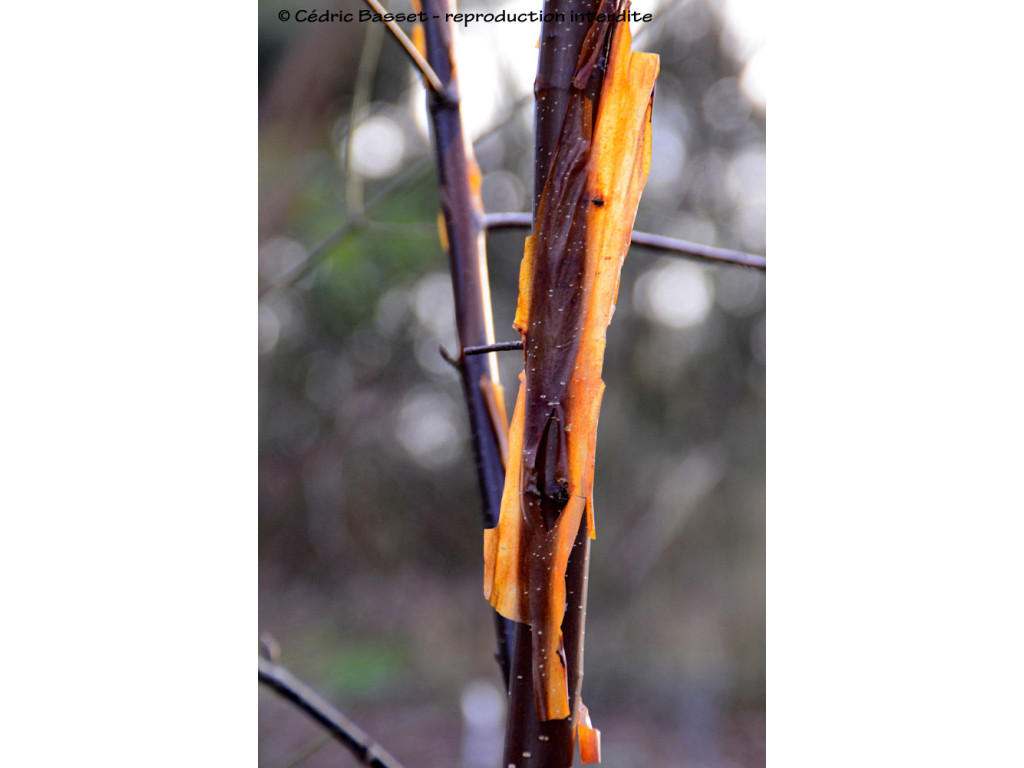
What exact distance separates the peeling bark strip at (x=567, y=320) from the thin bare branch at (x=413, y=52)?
114mm

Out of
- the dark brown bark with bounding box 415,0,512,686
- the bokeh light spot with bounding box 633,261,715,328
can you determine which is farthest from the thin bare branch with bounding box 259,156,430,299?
the bokeh light spot with bounding box 633,261,715,328

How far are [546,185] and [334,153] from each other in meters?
1.25

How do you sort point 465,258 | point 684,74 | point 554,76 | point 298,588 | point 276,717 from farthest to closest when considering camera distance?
point 276,717 < point 298,588 < point 684,74 < point 465,258 < point 554,76

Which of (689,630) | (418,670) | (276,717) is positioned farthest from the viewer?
(418,670)

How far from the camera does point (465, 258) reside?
44 centimetres

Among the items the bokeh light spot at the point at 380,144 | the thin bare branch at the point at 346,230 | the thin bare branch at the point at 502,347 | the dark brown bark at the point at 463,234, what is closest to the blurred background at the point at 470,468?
the bokeh light spot at the point at 380,144

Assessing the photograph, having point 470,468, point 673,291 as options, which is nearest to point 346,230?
point 673,291

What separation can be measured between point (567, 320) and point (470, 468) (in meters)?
1.82

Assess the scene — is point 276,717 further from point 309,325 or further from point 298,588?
point 309,325

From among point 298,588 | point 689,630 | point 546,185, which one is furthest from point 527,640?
point 689,630

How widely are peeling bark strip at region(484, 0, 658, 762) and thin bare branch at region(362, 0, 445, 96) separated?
0.38ft

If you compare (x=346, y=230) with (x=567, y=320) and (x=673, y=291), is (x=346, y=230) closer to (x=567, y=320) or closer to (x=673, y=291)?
(x=567, y=320)

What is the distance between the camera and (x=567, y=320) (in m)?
0.30

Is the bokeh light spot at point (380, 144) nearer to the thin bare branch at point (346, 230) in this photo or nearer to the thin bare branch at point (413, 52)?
the thin bare branch at point (346, 230)
